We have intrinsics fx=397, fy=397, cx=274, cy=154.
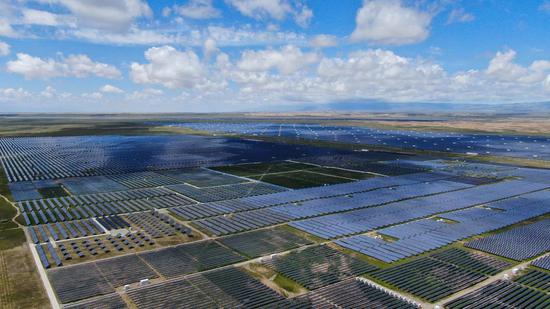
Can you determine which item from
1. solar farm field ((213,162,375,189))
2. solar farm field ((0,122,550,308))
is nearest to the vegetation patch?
solar farm field ((0,122,550,308))

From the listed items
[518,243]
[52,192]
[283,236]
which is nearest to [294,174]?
[283,236]

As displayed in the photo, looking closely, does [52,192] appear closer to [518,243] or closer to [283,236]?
[283,236]

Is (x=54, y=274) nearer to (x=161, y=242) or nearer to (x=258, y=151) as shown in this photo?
(x=161, y=242)

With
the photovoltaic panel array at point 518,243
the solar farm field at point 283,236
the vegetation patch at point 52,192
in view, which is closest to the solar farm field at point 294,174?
the solar farm field at point 283,236

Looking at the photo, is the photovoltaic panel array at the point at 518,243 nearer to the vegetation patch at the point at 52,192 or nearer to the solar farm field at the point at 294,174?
the solar farm field at the point at 294,174

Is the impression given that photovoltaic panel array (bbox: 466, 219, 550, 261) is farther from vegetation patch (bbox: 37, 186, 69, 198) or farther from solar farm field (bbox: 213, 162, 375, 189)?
vegetation patch (bbox: 37, 186, 69, 198)

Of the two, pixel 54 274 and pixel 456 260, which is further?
pixel 456 260

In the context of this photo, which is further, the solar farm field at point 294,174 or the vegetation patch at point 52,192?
the solar farm field at point 294,174

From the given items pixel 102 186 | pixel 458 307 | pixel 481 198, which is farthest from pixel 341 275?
pixel 102 186
